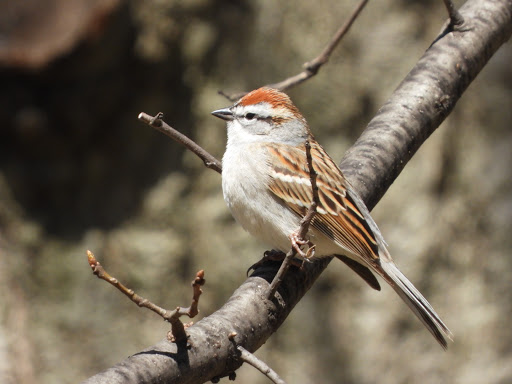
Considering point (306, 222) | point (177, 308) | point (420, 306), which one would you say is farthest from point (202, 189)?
point (177, 308)

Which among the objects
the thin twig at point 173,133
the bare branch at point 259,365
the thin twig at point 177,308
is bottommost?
the bare branch at point 259,365

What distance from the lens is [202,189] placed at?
4949 millimetres

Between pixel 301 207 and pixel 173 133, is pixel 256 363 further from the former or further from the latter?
pixel 301 207

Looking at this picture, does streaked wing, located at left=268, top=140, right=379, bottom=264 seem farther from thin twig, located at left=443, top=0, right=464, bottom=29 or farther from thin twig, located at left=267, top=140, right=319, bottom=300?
thin twig, located at left=443, top=0, right=464, bottom=29

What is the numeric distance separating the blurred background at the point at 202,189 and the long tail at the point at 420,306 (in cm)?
216

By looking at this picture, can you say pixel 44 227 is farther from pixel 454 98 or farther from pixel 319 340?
pixel 454 98

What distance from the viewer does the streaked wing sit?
2.58 m

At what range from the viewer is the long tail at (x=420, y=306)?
2373 mm

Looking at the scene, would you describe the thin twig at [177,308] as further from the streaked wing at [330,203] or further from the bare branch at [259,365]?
the streaked wing at [330,203]

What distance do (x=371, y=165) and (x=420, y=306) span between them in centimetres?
59

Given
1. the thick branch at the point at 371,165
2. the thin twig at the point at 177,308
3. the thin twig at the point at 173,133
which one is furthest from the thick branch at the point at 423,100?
the thin twig at the point at 177,308

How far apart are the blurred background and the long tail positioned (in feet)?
7.10

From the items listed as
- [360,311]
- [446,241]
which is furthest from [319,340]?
[446,241]

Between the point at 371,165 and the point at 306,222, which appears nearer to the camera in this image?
the point at 306,222
